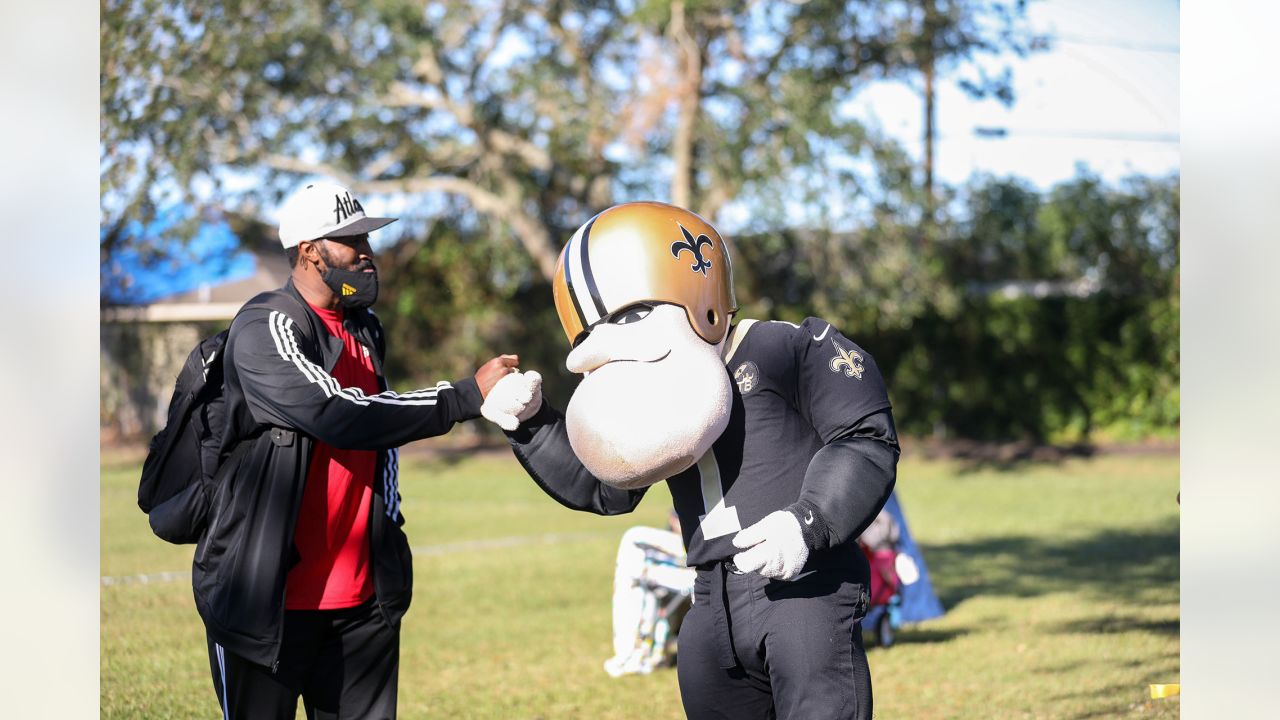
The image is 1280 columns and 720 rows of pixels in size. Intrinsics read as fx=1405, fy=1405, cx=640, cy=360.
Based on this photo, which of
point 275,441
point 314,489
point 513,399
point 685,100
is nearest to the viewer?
point 513,399

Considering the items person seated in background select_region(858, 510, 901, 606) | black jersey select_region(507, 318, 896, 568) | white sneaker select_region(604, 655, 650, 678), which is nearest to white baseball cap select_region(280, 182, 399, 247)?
black jersey select_region(507, 318, 896, 568)

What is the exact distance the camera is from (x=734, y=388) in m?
3.67

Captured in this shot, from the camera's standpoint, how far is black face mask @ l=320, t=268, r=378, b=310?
4.35 metres

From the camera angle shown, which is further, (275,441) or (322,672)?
(322,672)

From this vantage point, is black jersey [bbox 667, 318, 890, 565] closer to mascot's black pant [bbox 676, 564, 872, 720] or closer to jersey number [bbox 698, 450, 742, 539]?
jersey number [bbox 698, 450, 742, 539]

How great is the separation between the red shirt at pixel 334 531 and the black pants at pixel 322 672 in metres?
0.06

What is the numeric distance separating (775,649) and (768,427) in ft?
1.86

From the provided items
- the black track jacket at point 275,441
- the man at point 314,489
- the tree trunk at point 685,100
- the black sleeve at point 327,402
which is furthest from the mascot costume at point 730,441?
the tree trunk at point 685,100

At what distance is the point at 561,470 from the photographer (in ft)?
12.7

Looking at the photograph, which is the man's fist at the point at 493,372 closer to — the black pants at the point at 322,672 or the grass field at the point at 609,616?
the black pants at the point at 322,672

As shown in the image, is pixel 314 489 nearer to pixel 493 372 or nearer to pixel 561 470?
pixel 493 372

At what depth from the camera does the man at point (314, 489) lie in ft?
13.0

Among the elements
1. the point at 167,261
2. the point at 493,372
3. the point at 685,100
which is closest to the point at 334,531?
the point at 493,372
